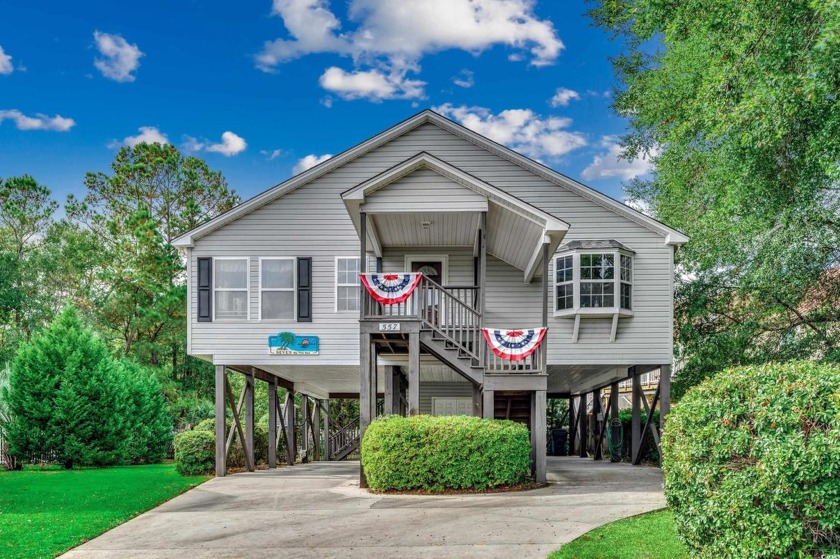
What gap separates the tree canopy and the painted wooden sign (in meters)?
8.64

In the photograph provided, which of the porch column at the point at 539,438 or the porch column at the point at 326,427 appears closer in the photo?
the porch column at the point at 539,438

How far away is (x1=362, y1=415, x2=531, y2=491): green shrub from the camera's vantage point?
40.1 feet

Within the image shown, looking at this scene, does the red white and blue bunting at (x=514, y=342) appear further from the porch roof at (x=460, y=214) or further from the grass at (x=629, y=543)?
the grass at (x=629, y=543)

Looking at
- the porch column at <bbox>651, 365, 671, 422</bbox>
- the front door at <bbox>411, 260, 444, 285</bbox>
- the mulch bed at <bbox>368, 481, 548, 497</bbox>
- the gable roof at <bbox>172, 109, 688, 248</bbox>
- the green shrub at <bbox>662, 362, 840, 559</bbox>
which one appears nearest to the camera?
the green shrub at <bbox>662, 362, 840, 559</bbox>

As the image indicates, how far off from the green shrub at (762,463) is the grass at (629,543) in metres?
1.00

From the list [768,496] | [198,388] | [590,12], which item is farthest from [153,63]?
[768,496]

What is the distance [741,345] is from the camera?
691 inches

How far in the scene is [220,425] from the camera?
55.7ft

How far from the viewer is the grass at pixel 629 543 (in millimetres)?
7375

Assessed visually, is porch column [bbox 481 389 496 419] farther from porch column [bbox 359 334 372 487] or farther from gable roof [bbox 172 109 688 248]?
gable roof [bbox 172 109 688 248]

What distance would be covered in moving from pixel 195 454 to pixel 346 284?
555 cm

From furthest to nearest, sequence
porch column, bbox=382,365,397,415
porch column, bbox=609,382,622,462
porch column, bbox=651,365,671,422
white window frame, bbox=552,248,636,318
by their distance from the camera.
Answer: porch column, bbox=609,382,622,462 → porch column, bbox=651,365,671,422 → white window frame, bbox=552,248,636,318 → porch column, bbox=382,365,397,415

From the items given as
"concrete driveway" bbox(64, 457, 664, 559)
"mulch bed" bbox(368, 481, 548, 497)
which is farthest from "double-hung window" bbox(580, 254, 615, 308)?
"mulch bed" bbox(368, 481, 548, 497)

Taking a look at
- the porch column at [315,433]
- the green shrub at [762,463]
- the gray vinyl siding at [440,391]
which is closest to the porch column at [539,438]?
the green shrub at [762,463]
